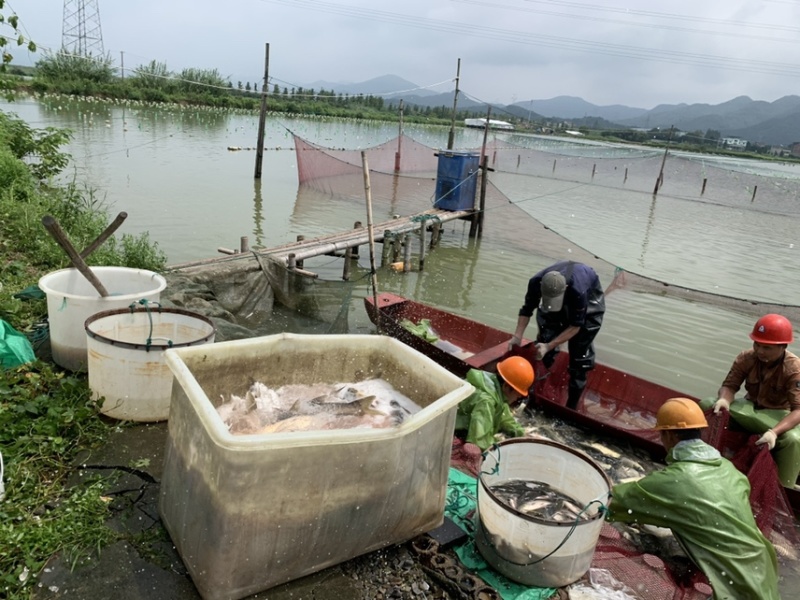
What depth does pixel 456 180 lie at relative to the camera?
13.1m

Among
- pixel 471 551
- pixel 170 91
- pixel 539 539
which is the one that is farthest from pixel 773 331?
pixel 170 91

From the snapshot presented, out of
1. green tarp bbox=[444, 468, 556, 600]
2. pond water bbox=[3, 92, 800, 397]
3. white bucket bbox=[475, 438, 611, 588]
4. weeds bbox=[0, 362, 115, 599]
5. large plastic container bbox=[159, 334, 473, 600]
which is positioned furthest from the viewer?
pond water bbox=[3, 92, 800, 397]

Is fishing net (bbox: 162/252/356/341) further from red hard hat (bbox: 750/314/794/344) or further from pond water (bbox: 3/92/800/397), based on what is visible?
red hard hat (bbox: 750/314/794/344)

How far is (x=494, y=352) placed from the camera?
5.81 m

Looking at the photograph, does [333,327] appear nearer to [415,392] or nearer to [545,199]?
[415,392]

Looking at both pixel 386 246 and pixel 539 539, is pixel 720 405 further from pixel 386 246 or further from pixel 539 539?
pixel 386 246

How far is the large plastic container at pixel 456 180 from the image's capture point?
504 inches

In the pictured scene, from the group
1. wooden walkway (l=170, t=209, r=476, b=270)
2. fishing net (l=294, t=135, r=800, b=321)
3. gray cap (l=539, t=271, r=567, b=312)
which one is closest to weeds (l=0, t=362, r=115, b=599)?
wooden walkway (l=170, t=209, r=476, b=270)

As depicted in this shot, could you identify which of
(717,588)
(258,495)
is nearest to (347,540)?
(258,495)

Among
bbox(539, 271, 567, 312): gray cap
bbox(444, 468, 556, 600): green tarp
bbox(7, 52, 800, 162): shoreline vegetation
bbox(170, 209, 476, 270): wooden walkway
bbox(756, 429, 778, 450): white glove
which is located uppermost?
bbox(7, 52, 800, 162): shoreline vegetation

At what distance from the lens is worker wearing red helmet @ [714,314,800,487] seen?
404cm

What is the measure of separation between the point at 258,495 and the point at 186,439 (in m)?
0.50

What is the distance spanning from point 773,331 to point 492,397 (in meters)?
2.17

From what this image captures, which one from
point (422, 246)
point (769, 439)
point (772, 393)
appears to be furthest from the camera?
point (422, 246)
